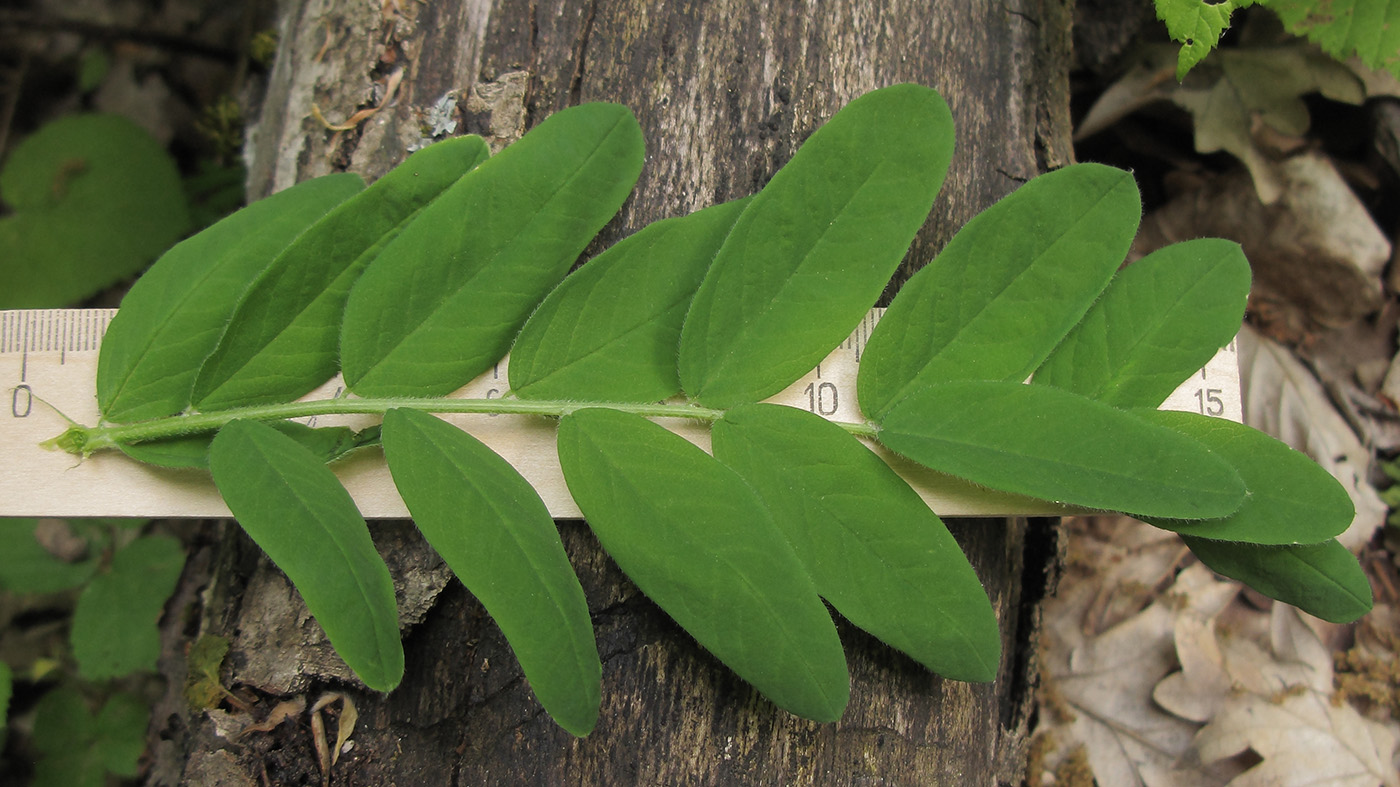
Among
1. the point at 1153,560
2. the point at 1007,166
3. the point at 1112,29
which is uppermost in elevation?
the point at 1112,29

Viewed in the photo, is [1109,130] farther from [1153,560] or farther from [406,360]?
[406,360]

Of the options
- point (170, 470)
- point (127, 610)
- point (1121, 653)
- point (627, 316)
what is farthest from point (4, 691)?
point (1121, 653)

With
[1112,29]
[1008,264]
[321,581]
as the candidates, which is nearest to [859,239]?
[1008,264]

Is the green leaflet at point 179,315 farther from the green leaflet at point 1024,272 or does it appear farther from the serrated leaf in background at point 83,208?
the serrated leaf in background at point 83,208

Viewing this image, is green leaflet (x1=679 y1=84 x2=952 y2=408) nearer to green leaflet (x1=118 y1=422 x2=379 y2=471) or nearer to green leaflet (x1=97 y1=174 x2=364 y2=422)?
green leaflet (x1=118 y1=422 x2=379 y2=471)

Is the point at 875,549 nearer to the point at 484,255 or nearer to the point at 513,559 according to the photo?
the point at 513,559

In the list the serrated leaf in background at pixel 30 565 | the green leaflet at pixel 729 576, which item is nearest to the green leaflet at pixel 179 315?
the green leaflet at pixel 729 576
